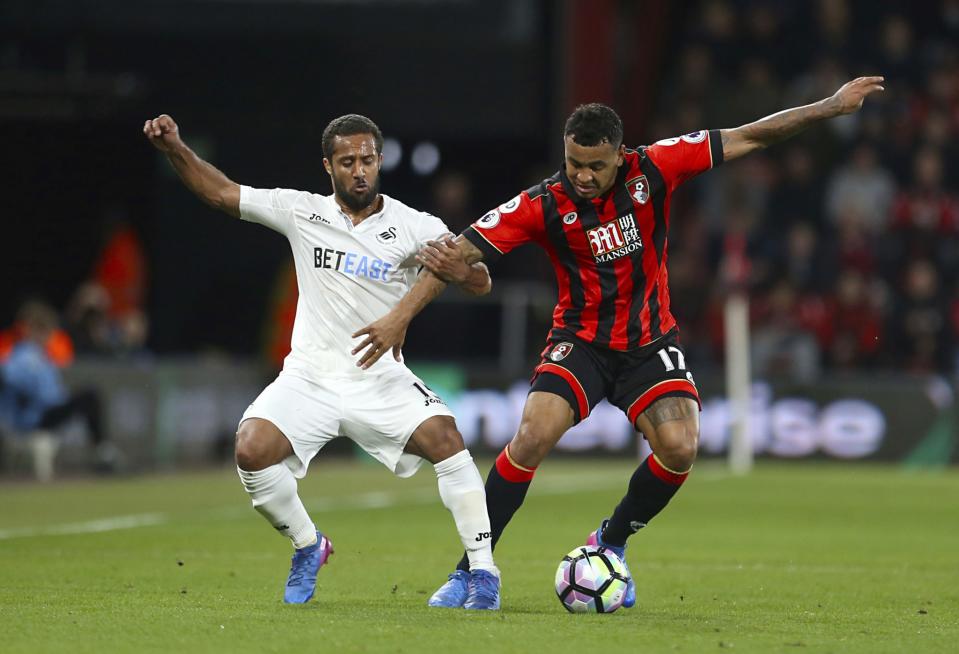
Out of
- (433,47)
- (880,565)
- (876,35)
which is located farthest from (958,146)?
(880,565)

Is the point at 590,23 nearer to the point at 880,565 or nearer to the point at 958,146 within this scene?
the point at 958,146

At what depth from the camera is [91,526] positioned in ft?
38.3

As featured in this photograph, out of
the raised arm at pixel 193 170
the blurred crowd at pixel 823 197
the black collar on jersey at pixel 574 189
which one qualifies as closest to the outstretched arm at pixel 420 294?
the black collar on jersey at pixel 574 189

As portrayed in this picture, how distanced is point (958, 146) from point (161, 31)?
9.67 meters

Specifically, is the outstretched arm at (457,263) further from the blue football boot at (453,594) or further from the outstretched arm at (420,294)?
the blue football boot at (453,594)

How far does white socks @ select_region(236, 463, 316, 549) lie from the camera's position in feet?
23.9

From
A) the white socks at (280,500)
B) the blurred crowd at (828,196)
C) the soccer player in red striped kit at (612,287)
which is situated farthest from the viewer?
the blurred crowd at (828,196)

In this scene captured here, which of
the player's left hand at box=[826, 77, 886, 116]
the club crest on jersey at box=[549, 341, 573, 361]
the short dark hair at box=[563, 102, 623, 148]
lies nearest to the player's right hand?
the short dark hair at box=[563, 102, 623, 148]

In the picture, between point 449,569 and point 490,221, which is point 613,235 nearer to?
point 490,221

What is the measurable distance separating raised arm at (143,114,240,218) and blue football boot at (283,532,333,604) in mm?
1547

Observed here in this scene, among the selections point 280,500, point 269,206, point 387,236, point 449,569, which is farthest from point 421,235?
point 449,569

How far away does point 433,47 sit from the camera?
1989 cm

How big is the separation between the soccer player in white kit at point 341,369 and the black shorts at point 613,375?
52 centimetres

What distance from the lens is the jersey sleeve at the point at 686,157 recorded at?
25.5 ft
